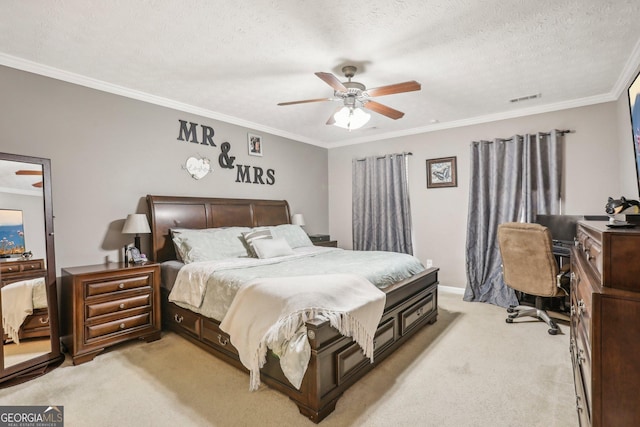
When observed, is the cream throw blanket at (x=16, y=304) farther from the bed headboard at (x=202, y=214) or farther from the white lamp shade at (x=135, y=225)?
the bed headboard at (x=202, y=214)

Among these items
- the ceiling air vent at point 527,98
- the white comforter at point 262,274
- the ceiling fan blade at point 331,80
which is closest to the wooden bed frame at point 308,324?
the white comforter at point 262,274

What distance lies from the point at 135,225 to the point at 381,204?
11.9 ft

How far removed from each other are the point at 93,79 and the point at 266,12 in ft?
6.90

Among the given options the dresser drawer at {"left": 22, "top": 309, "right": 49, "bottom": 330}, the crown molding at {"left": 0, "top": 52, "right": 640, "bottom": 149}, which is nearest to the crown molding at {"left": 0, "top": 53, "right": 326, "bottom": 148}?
the crown molding at {"left": 0, "top": 52, "right": 640, "bottom": 149}

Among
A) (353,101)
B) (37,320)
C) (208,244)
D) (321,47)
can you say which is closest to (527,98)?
(353,101)

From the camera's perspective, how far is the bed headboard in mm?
3412

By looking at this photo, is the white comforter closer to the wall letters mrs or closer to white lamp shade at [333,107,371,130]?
white lamp shade at [333,107,371,130]

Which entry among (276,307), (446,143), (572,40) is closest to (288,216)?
(446,143)

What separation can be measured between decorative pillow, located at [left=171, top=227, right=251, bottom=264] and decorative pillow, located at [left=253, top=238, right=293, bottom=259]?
0.67 ft

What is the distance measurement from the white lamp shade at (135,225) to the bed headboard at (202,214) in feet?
0.78

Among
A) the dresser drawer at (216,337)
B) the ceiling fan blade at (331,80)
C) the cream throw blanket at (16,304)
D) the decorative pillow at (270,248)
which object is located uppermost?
the ceiling fan blade at (331,80)

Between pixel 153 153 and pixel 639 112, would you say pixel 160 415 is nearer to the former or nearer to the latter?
pixel 153 153

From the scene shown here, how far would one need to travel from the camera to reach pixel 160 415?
6.21 ft

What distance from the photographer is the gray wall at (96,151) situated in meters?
2.67
